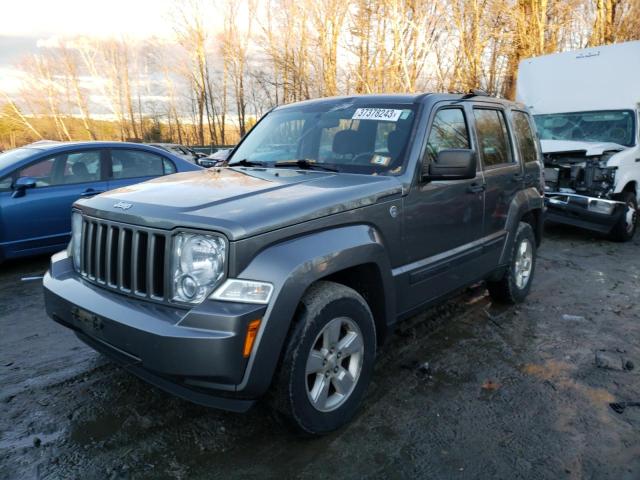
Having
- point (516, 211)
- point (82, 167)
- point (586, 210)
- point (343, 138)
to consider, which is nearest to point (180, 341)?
point (343, 138)

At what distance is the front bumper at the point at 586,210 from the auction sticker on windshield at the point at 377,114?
221 inches

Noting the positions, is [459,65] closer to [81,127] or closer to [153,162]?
[153,162]

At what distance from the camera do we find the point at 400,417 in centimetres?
287

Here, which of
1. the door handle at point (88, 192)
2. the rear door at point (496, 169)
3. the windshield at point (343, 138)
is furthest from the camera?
the door handle at point (88, 192)

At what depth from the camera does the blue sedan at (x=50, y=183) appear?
18.4ft

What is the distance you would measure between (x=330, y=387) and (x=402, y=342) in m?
1.35

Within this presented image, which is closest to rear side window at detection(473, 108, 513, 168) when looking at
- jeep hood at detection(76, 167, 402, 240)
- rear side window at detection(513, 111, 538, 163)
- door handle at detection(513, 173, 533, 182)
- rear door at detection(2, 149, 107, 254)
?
door handle at detection(513, 173, 533, 182)

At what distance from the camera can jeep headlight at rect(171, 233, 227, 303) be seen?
2205 millimetres

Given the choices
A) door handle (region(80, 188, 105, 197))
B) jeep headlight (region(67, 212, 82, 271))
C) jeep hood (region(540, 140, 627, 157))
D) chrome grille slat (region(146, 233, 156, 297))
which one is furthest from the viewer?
jeep hood (region(540, 140, 627, 157))

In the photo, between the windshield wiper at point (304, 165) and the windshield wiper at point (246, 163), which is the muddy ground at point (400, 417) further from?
the windshield wiper at point (246, 163)

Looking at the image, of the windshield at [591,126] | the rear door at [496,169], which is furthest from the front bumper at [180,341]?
the windshield at [591,126]

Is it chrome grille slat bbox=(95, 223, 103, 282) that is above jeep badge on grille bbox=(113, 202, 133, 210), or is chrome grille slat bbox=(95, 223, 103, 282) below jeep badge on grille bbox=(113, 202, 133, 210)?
below

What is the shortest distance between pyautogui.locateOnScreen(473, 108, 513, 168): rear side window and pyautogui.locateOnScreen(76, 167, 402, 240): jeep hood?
142 cm

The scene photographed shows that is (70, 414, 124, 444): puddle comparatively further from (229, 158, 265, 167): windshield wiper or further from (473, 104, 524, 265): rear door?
(473, 104, 524, 265): rear door
